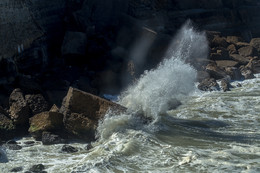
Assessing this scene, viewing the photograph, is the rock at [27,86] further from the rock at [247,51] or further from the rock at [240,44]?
the rock at [240,44]

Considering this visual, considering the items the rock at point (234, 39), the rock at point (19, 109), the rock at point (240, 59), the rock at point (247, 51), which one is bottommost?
the rock at point (19, 109)

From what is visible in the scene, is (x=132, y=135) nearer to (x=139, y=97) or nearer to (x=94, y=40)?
(x=139, y=97)

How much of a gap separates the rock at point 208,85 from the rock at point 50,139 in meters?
7.64

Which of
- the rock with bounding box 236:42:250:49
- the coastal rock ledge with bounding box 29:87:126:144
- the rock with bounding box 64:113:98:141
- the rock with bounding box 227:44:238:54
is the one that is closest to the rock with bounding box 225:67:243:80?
the rock with bounding box 227:44:238:54

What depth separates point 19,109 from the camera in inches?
416

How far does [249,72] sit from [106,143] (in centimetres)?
1052

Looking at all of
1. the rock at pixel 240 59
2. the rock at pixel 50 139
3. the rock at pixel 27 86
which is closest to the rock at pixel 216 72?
the rock at pixel 240 59

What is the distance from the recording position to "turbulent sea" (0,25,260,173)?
7.92 metres

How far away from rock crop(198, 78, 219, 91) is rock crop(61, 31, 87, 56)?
16.3 feet

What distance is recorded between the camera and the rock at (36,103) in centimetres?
1086

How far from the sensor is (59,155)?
28.5 feet

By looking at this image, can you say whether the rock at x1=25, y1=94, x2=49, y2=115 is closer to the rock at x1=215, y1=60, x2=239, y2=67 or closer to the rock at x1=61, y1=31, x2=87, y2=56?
the rock at x1=61, y1=31, x2=87, y2=56

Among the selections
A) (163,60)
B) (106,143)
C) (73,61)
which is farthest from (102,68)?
(106,143)

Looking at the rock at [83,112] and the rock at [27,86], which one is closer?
the rock at [83,112]
